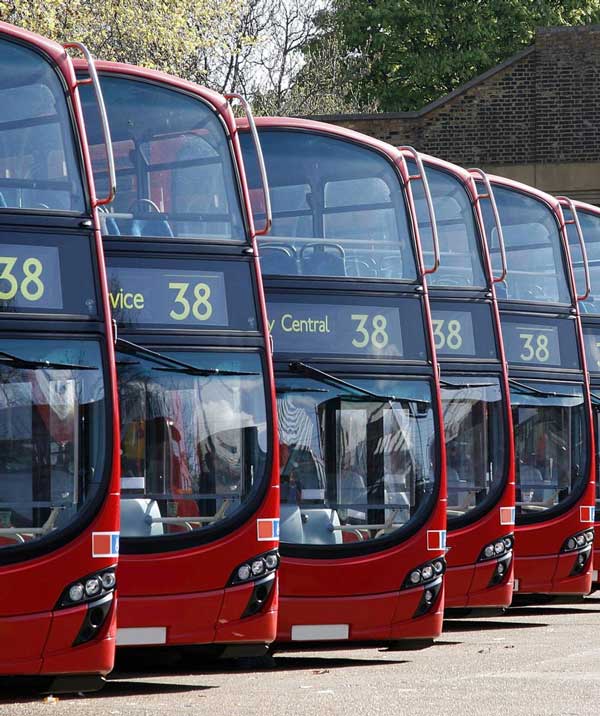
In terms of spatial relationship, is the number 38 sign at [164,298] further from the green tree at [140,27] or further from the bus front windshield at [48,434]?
the green tree at [140,27]

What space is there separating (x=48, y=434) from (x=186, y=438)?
175 cm

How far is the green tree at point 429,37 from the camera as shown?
46875 mm

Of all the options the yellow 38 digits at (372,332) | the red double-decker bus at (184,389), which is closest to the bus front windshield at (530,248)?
the yellow 38 digits at (372,332)

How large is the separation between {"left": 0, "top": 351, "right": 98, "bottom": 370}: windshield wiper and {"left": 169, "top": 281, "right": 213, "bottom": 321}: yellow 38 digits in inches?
61.1

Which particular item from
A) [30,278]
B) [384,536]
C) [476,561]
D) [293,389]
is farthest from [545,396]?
[30,278]

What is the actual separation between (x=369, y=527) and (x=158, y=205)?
10.0ft

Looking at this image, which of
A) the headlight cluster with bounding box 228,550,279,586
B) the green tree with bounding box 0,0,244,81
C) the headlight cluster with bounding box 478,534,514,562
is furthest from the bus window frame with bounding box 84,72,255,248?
the green tree with bounding box 0,0,244,81

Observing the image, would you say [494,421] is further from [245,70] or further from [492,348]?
[245,70]

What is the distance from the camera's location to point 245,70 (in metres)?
39.4

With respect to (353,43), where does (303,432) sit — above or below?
below

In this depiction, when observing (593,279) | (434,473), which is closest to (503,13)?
(593,279)

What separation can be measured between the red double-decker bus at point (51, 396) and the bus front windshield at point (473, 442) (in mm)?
6221

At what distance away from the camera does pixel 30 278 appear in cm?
991

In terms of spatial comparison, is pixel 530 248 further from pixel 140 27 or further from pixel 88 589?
pixel 140 27
